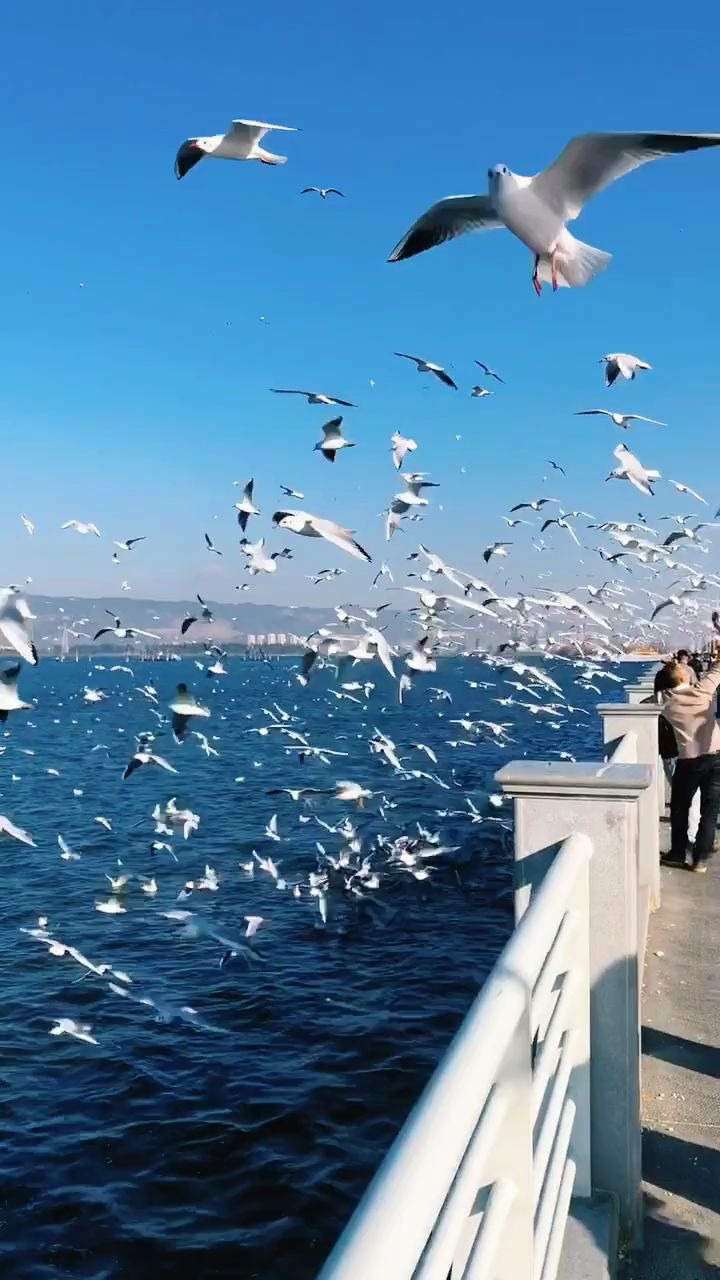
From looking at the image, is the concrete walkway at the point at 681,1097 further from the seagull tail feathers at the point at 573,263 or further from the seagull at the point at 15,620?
the seagull at the point at 15,620

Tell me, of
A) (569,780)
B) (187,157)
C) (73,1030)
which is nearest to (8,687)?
(73,1030)

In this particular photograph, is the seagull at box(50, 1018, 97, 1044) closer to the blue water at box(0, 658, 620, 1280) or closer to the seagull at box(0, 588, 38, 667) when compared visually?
the blue water at box(0, 658, 620, 1280)

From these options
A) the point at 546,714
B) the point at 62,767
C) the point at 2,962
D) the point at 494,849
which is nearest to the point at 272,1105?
the point at 2,962

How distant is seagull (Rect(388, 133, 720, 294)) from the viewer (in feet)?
15.0

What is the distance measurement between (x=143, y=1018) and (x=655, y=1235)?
9.55 metres

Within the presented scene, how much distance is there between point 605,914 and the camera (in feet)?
12.2

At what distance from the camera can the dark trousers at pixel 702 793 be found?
8719 mm

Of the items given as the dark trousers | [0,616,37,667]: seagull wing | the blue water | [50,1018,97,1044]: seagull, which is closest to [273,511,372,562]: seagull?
[0,616,37,667]: seagull wing

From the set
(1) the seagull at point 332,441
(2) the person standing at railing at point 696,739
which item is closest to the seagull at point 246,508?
(1) the seagull at point 332,441

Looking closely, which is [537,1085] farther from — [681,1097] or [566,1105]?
[681,1097]

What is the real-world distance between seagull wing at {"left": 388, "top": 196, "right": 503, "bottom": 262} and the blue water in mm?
7206

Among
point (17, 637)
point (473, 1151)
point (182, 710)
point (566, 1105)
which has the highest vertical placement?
point (17, 637)

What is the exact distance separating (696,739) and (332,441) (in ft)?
18.5

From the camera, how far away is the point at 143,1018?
1214 cm
